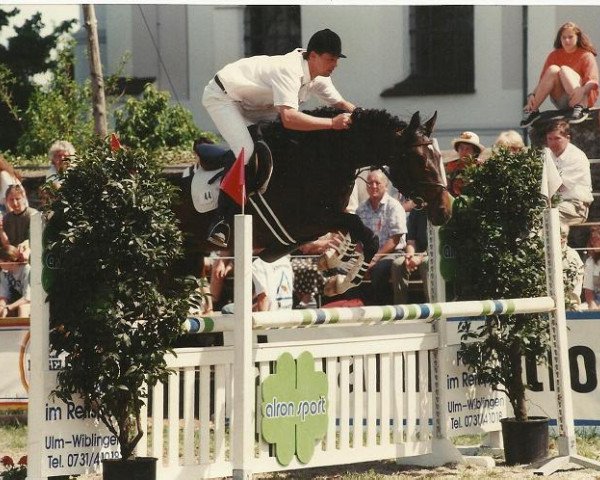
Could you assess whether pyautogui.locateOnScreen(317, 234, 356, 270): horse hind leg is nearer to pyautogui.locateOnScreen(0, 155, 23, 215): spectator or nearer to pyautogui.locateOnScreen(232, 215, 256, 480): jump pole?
pyautogui.locateOnScreen(232, 215, 256, 480): jump pole

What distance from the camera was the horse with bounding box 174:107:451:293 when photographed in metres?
7.47

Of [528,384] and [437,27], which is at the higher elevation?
[437,27]

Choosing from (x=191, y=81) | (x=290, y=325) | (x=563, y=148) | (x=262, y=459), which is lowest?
(x=262, y=459)

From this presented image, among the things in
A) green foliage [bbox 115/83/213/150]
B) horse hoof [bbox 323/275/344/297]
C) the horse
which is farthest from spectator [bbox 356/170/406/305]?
green foliage [bbox 115/83/213/150]

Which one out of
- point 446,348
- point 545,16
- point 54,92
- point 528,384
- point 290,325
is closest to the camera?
point 290,325

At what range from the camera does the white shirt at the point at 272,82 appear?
7.47 meters

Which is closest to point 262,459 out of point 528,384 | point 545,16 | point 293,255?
point 528,384

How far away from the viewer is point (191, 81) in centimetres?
1161

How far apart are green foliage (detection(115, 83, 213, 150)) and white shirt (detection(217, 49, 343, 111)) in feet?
12.6

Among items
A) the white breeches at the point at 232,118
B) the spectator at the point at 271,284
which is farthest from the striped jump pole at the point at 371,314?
the spectator at the point at 271,284

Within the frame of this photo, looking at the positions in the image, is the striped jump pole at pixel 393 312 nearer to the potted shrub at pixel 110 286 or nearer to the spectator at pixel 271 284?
the potted shrub at pixel 110 286

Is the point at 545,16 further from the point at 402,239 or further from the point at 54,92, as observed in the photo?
the point at 54,92

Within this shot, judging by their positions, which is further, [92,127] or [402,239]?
[92,127]

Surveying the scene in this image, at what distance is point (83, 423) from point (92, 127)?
622 centimetres
